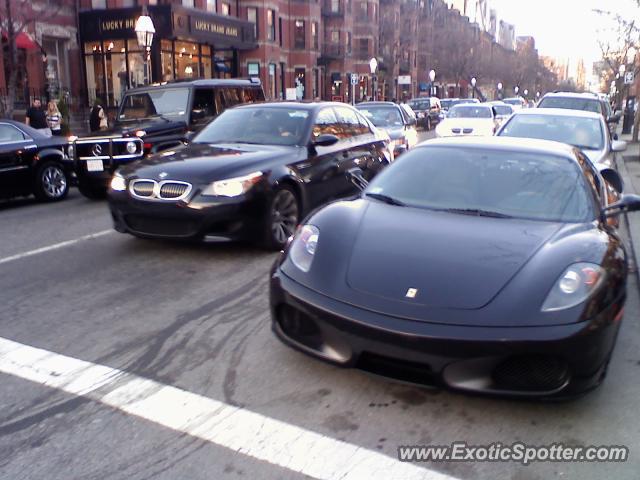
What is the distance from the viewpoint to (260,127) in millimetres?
7602

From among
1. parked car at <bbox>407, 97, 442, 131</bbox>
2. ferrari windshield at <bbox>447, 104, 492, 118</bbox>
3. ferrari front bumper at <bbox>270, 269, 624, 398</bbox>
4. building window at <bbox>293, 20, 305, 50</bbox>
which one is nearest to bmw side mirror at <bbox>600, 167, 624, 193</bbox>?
ferrari front bumper at <bbox>270, 269, 624, 398</bbox>

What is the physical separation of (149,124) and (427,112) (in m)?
23.1

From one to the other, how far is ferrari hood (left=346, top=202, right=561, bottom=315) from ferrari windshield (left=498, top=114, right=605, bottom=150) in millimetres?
5499

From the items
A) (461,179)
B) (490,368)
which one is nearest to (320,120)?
(461,179)

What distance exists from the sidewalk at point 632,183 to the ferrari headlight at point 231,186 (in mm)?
3858

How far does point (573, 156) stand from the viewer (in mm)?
4844

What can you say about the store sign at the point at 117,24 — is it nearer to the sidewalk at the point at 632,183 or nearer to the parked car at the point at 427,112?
the parked car at the point at 427,112

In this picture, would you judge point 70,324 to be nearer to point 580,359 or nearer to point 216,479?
point 216,479

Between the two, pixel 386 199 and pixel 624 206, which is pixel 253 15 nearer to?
pixel 386 199

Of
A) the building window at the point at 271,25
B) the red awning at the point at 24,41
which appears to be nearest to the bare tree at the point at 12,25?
the red awning at the point at 24,41

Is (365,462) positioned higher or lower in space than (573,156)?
lower

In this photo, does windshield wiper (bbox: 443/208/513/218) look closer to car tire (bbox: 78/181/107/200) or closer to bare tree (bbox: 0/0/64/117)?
car tire (bbox: 78/181/107/200)

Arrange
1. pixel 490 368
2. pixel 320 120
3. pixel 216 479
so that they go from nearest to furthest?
pixel 216 479, pixel 490 368, pixel 320 120

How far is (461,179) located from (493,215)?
538 millimetres
